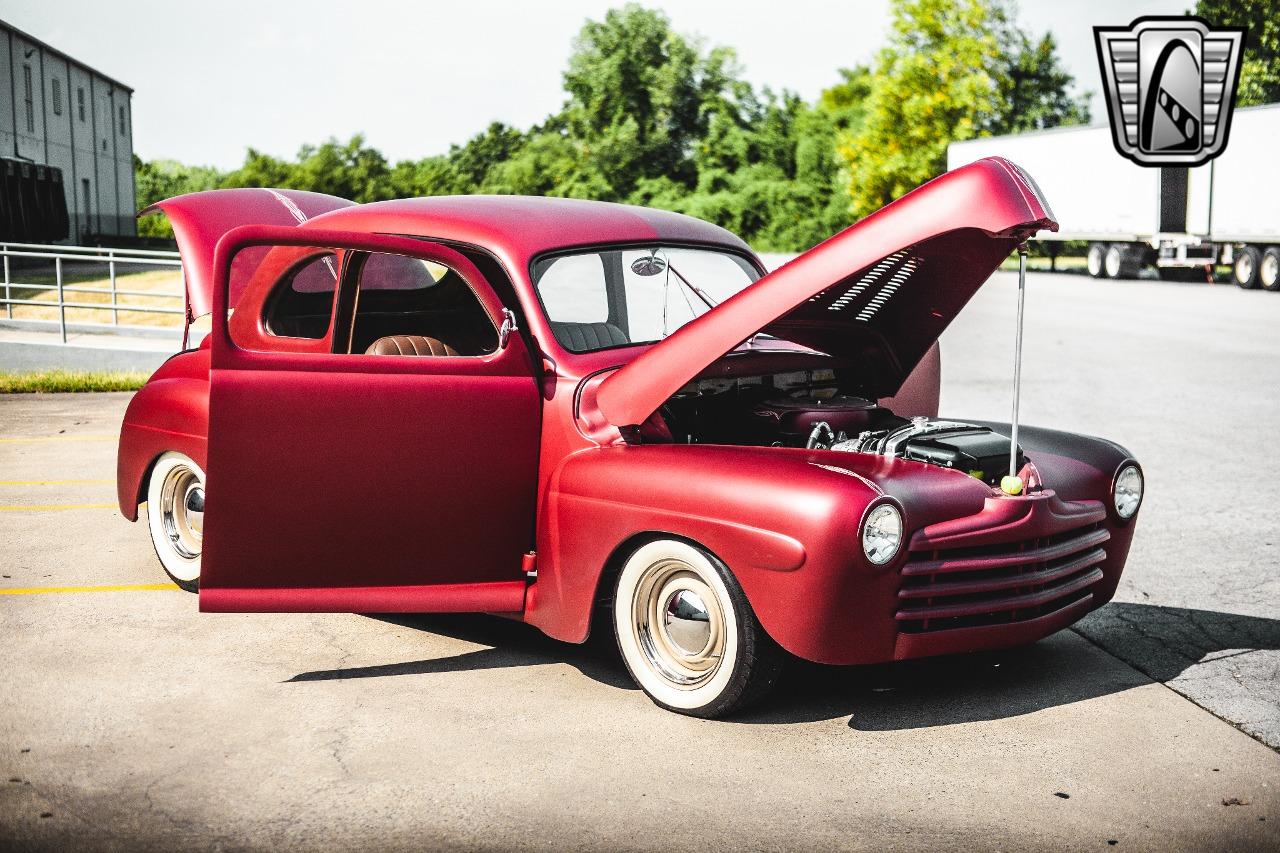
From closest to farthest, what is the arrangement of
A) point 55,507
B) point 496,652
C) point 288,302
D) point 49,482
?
1. point 496,652
2. point 288,302
3. point 55,507
4. point 49,482

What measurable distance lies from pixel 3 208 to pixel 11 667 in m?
31.8

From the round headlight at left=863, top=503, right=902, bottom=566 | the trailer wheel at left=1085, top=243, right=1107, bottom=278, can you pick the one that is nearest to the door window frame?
the round headlight at left=863, top=503, right=902, bottom=566

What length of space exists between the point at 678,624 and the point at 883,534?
0.79 metres

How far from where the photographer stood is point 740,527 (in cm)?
397

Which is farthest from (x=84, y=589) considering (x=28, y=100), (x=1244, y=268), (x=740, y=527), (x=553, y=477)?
(x=28, y=100)

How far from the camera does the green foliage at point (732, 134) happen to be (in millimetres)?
51656

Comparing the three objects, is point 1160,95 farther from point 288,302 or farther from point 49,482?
point 288,302

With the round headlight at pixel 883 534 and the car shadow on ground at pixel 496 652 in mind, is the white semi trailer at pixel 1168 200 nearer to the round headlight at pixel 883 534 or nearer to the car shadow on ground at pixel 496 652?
the car shadow on ground at pixel 496 652

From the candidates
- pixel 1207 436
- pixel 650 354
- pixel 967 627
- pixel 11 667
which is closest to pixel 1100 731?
pixel 967 627

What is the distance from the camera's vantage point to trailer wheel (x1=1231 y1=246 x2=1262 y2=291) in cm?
2883

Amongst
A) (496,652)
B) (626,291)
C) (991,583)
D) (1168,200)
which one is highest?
(1168,200)

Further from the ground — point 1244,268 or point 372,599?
point 1244,268

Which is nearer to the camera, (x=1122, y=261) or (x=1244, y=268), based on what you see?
(x=1244, y=268)

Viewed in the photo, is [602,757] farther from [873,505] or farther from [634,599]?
[873,505]
